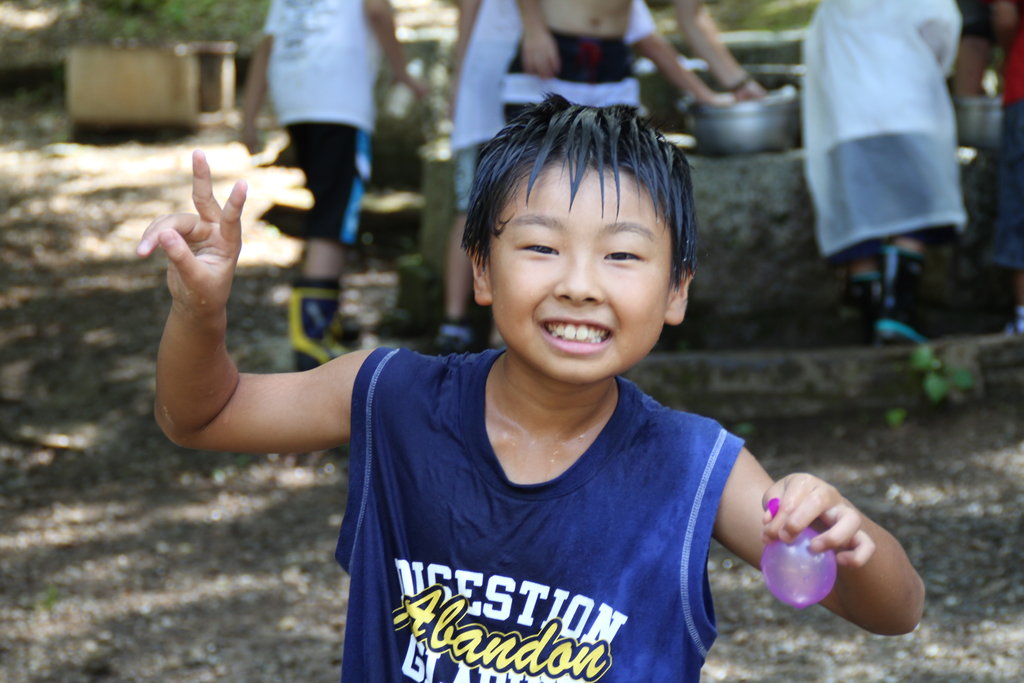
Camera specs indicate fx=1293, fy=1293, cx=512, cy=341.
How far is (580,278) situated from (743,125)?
11.6 ft

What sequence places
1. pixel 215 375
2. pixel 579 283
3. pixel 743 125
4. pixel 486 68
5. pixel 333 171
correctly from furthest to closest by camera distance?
pixel 743 125, pixel 486 68, pixel 333 171, pixel 215 375, pixel 579 283

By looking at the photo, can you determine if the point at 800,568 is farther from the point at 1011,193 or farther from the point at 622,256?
the point at 1011,193

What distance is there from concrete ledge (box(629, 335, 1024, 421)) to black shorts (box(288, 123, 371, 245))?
1.23 m

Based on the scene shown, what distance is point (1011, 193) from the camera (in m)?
4.56

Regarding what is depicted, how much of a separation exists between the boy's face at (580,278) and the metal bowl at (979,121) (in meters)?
3.70

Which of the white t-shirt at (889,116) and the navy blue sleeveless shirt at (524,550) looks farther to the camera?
the white t-shirt at (889,116)

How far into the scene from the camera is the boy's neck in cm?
175

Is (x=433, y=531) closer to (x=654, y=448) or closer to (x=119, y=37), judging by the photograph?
(x=654, y=448)

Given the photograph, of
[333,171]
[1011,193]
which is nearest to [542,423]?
[333,171]

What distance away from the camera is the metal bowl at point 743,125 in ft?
16.3

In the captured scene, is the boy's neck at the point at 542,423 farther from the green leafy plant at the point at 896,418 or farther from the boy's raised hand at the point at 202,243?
the green leafy plant at the point at 896,418

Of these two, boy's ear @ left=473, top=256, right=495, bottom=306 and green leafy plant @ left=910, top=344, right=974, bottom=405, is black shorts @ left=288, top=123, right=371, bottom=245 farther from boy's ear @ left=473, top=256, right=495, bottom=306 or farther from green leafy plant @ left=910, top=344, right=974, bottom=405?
boy's ear @ left=473, top=256, right=495, bottom=306

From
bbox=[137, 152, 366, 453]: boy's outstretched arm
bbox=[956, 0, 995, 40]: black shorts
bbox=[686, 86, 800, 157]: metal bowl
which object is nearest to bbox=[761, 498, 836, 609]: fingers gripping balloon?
bbox=[137, 152, 366, 453]: boy's outstretched arm

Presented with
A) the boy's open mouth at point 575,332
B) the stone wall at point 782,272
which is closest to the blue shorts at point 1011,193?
the stone wall at point 782,272
